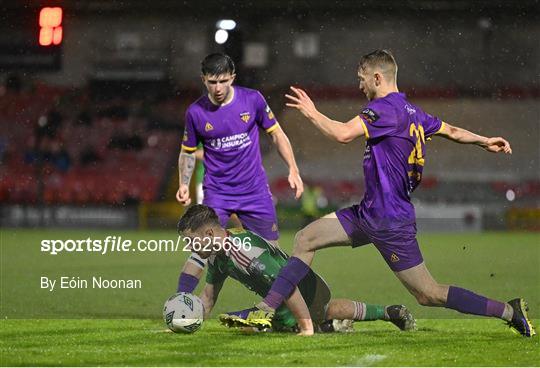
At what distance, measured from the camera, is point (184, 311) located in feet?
21.4

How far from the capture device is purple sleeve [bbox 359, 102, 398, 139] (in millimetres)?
6120

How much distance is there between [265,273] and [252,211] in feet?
3.13

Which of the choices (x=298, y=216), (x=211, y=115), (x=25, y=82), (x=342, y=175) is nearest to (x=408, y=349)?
(x=211, y=115)

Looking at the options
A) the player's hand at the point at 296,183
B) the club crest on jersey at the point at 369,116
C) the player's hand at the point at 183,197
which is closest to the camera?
the club crest on jersey at the point at 369,116

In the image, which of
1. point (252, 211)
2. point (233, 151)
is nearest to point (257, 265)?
point (252, 211)

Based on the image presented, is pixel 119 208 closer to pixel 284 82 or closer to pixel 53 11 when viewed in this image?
pixel 284 82

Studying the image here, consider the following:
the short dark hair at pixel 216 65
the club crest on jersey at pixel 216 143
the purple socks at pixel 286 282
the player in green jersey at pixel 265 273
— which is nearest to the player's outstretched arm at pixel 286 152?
the club crest on jersey at pixel 216 143

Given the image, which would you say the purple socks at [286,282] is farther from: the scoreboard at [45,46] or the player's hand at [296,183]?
the scoreboard at [45,46]

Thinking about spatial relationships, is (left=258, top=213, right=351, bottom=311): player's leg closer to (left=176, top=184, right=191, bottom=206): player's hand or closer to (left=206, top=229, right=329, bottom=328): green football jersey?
(left=206, top=229, right=329, bottom=328): green football jersey

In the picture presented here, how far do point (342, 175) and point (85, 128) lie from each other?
774cm

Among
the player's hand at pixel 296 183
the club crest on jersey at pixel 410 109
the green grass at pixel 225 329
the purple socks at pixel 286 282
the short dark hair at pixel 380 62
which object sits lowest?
the green grass at pixel 225 329

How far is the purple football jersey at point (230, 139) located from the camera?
7309mm

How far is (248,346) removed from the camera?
607 centimetres

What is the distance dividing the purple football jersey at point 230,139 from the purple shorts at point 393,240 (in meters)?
1.25
